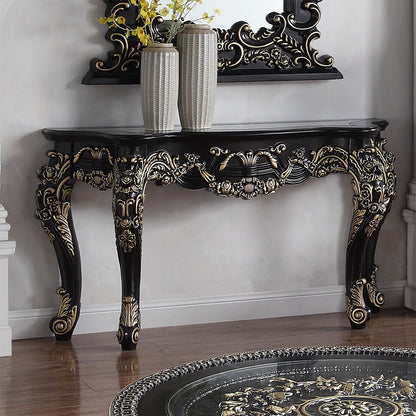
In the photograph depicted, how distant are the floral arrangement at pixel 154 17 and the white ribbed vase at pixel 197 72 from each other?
89mm

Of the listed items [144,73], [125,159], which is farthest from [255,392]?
[144,73]

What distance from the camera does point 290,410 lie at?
3062mm

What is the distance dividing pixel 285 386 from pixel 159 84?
133 cm

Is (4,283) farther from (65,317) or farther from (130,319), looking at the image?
→ (130,319)

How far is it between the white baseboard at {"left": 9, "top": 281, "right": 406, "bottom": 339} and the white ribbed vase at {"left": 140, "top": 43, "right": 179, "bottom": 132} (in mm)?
937

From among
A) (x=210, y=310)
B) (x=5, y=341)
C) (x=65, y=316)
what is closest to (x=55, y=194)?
(x=65, y=316)

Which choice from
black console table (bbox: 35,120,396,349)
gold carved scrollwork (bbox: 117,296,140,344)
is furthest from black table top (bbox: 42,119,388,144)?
gold carved scrollwork (bbox: 117,296,140,344)

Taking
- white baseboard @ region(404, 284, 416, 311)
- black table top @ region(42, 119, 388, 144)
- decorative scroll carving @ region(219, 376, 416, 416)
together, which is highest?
black table top @ region(42, 119, 388, 144)

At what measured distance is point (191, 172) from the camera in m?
3.83

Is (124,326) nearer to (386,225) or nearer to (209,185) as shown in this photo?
(209,185)

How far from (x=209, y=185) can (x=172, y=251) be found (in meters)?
0.59

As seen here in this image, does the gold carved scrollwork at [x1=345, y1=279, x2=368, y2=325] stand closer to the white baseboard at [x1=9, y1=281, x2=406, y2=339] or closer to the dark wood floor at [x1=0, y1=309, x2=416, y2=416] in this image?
the dark wood floor at [x1=0, y1=309, x2=416, y2=416]

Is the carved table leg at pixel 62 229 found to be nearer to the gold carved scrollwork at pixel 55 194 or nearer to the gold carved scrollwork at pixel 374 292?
the gold carved scrollwork at pixel 55 194

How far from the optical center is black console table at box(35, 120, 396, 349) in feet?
12.1
